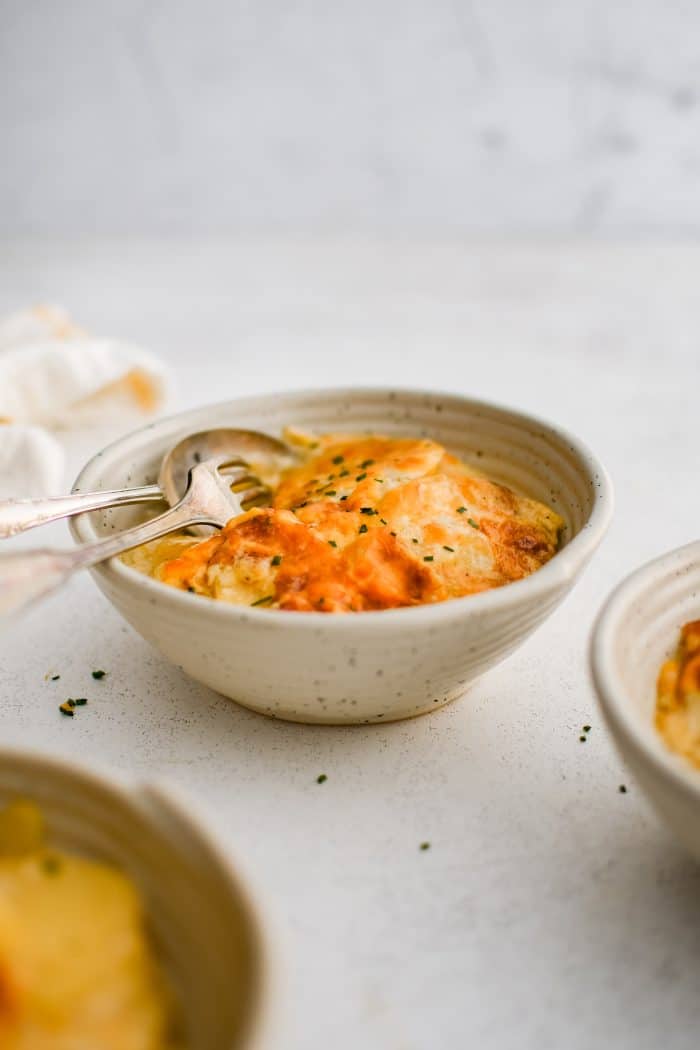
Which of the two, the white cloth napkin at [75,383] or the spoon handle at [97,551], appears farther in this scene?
the white cloth napkin at [75,383]

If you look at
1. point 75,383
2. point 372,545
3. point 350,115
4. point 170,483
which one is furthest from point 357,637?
point 350,115

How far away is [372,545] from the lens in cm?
194

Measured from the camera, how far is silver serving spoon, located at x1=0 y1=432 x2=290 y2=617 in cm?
162

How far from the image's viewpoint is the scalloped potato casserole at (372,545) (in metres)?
1.88

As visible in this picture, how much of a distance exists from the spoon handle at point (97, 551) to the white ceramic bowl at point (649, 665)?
843 millimetres

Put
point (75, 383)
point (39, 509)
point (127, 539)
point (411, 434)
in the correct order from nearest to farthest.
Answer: point (127, 539)
point (39, 509)
point (411, 434)
point (75, 383)

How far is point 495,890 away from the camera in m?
1.60

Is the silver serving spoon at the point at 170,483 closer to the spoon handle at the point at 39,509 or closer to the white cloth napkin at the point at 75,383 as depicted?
the spoon handle at the point at 39,509

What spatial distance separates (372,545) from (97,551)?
496 mm

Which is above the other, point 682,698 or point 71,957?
point 71,957

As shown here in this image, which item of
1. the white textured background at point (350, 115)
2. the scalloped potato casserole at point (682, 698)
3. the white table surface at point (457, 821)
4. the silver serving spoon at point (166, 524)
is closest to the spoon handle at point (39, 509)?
the silver serving spoon at point (166, 524)

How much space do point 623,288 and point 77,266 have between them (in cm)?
300

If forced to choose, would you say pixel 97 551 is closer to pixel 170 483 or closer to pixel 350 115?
pixel 170 483

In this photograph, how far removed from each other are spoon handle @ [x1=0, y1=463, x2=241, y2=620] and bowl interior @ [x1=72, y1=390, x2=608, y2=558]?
0.16 metres
